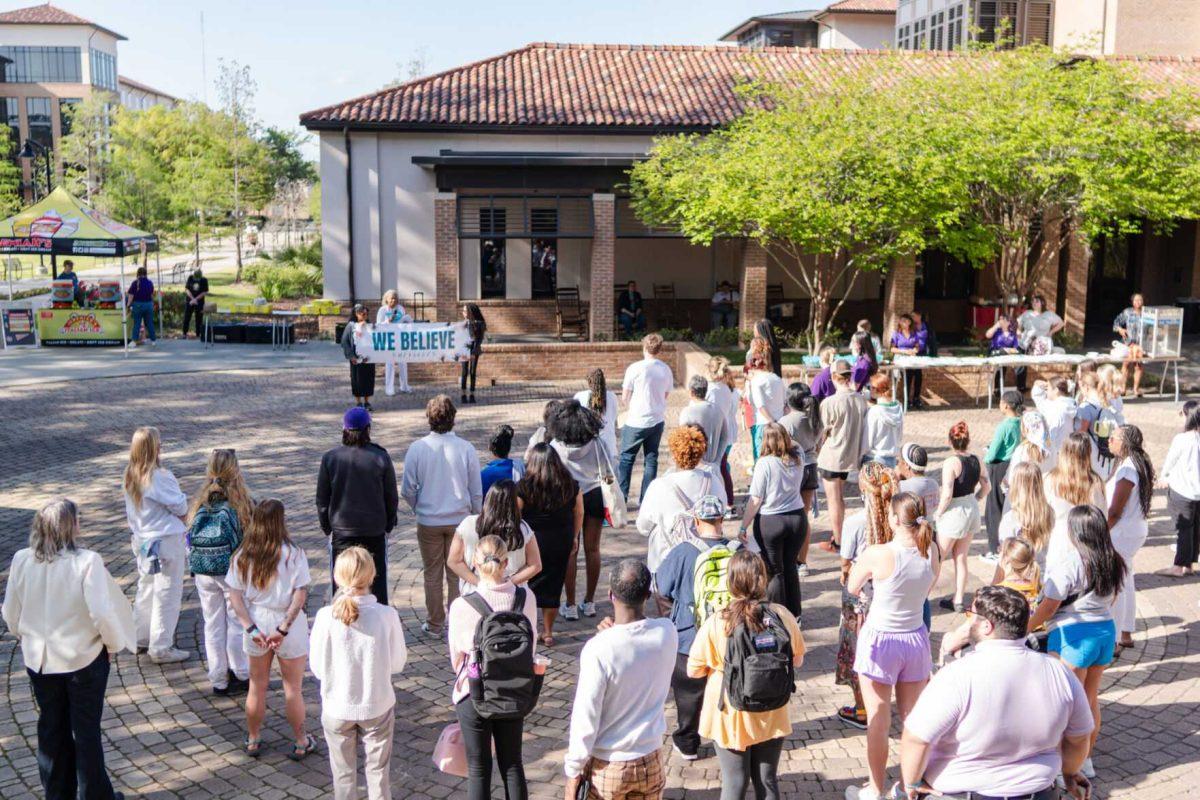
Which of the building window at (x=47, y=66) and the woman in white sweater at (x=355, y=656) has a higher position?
the building window at (x=47, y=66)

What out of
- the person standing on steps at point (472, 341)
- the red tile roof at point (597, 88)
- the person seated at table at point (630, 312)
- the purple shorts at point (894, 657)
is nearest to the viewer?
the purple shorts at point (894, 657)

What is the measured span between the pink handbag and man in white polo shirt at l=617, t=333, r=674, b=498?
17.9ft

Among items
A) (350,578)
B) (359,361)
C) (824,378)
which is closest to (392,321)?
(359,361)

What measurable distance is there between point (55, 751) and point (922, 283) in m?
25.0

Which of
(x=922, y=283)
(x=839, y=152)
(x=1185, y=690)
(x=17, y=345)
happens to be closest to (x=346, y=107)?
(x=17, y=345)

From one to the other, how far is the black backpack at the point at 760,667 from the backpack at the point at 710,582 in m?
0.65

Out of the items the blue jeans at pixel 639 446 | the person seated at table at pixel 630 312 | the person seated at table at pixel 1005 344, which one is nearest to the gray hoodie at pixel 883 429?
the blue jeans at pixel 639 446

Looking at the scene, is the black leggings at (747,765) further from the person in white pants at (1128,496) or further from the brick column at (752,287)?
the brick column at (752,287)

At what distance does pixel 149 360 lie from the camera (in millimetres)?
22375

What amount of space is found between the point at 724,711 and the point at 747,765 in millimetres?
294

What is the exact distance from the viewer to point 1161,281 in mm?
28344

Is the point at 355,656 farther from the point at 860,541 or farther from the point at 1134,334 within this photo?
the point at 1134,334

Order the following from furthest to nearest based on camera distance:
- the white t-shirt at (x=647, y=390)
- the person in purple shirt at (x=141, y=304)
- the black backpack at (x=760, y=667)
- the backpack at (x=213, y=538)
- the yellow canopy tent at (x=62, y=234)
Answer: the person in purple shirt at (x=141, y=304) < the yellow canopy tent at (x=62, y=234) < the white t-shirt at (x=647, y=390) < the backpack at (x=213, y=538) < the black backpack at (x=760, y=667)

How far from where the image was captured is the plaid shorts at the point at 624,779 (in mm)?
4824
